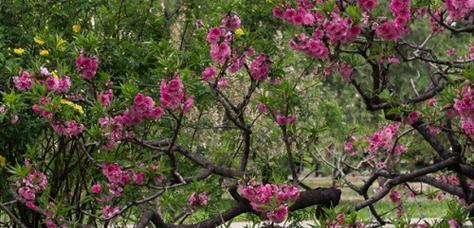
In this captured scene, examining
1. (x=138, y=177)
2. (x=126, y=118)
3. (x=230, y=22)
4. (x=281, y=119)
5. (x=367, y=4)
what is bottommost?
(x=138, y=177)

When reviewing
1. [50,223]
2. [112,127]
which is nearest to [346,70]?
[112,127]

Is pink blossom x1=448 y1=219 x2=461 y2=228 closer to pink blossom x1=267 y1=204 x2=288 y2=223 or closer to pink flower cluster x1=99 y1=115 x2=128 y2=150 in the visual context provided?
pink blossom x1=267 y1=204 x2=288 y2=223

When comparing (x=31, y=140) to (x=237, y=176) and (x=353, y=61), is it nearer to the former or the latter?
(x=237, y=176)

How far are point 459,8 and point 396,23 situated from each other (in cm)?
32

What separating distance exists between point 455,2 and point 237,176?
1508 millimetres

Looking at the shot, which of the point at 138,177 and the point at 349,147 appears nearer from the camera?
the point at 138,177

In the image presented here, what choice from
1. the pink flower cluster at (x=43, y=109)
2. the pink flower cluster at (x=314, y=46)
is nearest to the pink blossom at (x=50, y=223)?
the pink flower cluster at (x=43, y=109)

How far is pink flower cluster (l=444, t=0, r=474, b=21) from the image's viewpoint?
393 centimetres

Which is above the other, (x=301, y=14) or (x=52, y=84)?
(x=301, y=14)

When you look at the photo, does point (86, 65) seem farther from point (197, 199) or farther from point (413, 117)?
point (413, 117)

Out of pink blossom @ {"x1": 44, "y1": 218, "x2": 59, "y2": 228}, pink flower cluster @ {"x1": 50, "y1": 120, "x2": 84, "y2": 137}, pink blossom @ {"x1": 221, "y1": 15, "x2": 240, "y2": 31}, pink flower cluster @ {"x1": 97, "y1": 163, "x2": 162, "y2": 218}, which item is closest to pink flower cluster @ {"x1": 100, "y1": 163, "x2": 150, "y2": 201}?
pink flower cluster @ {"x1": 97, "y1": 163, "x2": 162, "y2": 218}

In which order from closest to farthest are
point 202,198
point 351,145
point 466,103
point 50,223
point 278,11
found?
point 466,103 → point 50,223 → point 278,11 → point 202,198 → point 351,145

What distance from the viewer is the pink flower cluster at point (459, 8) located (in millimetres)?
3930

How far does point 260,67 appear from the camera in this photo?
4.49 m
